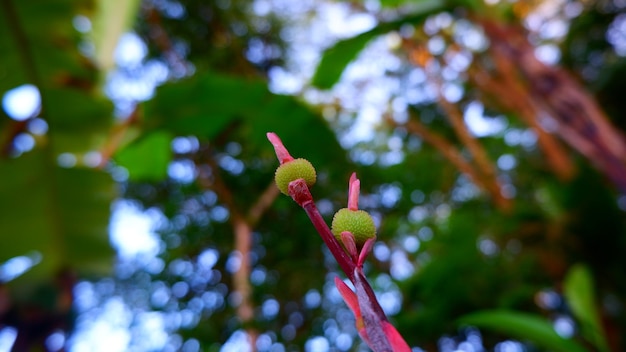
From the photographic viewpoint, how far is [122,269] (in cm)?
190

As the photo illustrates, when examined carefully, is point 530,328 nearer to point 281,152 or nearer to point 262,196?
point 262,196

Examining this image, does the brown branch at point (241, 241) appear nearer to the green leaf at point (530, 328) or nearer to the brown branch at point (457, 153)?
the green leaf at point (530, 328)

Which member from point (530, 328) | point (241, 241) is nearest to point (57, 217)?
point (241, 241)

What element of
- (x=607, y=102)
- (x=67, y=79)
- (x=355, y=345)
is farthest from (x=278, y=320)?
(x=607, y=102)

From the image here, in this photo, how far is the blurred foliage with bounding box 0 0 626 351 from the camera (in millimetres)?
834

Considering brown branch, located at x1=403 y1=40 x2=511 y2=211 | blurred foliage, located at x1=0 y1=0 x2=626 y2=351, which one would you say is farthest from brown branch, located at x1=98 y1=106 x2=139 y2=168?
brown branch, located at x1=403 y1=40 x2=511 y2=211

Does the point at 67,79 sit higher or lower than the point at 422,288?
higher

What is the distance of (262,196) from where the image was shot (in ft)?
3.82

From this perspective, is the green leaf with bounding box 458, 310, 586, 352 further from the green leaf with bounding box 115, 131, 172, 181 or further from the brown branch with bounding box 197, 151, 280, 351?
the green leaf with bounding box 115, 131, 172, 181

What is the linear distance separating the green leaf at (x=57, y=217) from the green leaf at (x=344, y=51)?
1.29 feet

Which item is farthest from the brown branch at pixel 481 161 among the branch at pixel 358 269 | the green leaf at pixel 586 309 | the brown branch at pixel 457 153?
the branch at pixel 358 269

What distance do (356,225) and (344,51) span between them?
0.84 m

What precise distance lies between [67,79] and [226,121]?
0.80ft

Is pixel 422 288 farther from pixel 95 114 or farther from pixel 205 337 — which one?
pixel 95 114
